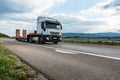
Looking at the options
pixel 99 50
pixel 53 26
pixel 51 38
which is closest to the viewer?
pixel 99 50

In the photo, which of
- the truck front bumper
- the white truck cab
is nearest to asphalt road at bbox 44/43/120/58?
the white truck cab

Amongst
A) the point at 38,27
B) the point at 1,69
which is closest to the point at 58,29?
the point at 38,27

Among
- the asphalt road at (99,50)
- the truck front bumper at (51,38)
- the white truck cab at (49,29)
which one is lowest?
the asphalt road at (99,50)

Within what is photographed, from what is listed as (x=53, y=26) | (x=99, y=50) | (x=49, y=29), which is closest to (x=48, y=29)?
(x=49, y=29)

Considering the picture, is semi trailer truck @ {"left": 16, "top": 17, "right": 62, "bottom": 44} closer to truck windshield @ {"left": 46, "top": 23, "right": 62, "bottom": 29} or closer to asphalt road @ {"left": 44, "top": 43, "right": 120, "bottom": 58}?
truck windshield @ {"left": 46, "top": 23, "right": 62, "bottom": 29}

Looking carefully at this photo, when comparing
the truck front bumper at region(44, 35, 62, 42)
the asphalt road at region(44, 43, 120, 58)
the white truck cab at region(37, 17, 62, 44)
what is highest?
the white truck cab at region(37, 17, 62, 44)

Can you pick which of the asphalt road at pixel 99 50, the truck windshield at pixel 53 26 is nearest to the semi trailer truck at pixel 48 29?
the truck windshield at pixel 53 26

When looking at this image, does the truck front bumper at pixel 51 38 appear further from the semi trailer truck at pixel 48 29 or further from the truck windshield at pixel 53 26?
the truck windshield at pixel 53 26

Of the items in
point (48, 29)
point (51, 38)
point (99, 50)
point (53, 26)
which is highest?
point (53, 26)

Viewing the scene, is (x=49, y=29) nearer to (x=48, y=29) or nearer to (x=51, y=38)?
(x=48, y=29)

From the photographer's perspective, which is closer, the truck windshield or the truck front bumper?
the truck windshield

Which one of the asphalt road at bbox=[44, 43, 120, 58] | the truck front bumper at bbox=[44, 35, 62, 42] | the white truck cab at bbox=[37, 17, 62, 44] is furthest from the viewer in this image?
the truck front bumper at bbox=[44, 35, 62, 42]

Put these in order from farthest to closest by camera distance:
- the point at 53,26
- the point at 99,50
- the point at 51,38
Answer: the point at 51,38 → the point at 53,26 → the point at 99,50

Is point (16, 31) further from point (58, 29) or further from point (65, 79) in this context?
point (65, 79)
